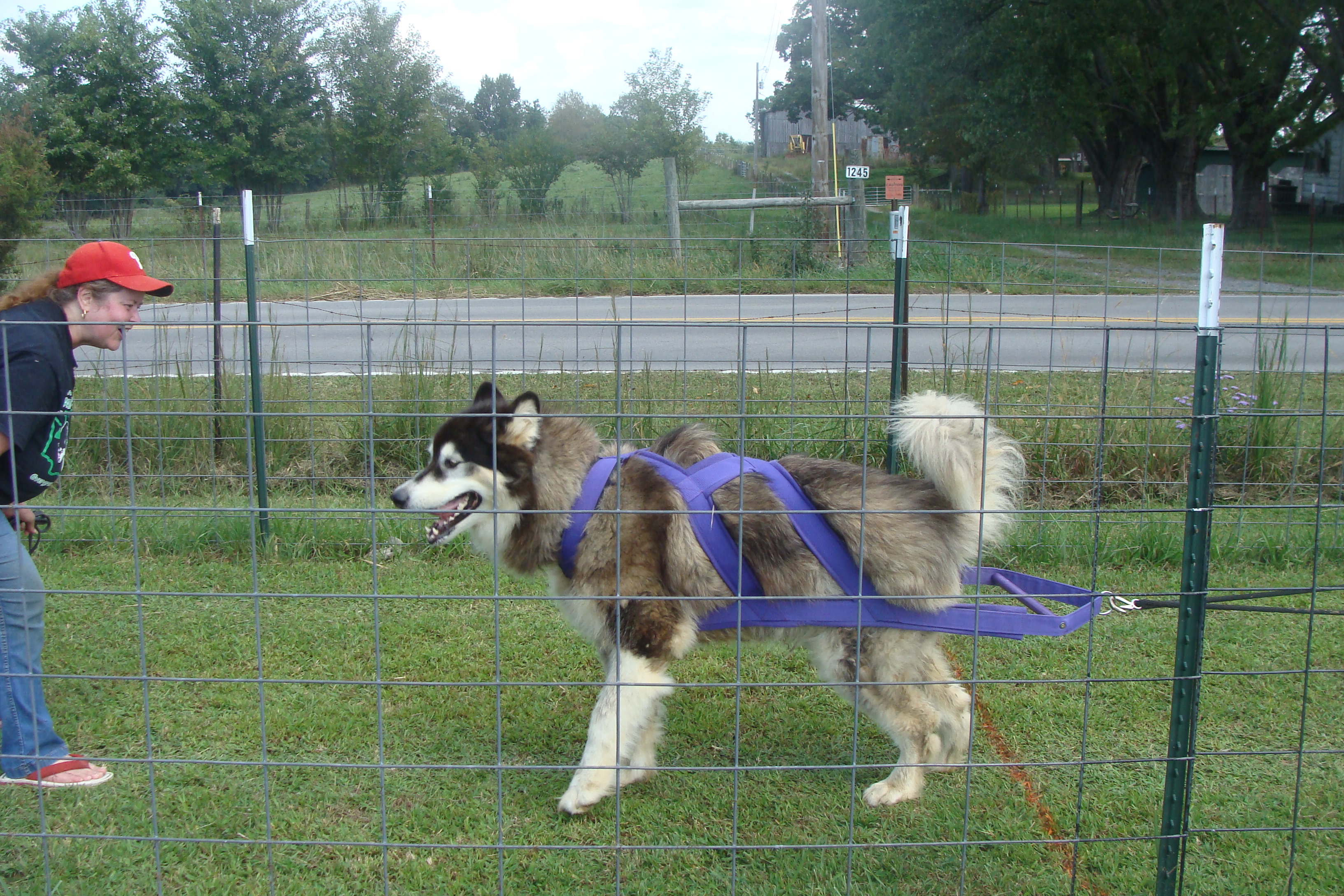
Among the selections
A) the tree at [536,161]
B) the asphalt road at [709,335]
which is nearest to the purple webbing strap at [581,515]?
the asphalt road at [709,335]

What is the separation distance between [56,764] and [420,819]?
4.72ft

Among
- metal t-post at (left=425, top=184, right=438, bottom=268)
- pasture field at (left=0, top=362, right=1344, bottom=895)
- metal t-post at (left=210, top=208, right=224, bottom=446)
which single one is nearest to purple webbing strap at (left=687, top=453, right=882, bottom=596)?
pasture field at (left=0, top=362, right=1344, bottom=895)

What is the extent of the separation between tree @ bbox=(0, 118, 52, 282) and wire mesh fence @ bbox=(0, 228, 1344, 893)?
20.2 ft

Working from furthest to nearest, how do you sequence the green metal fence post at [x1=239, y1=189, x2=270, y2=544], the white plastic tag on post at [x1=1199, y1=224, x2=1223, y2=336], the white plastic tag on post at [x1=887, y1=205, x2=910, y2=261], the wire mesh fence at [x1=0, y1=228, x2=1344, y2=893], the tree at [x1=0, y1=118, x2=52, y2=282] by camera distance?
1. the tree at [x1=0, y1=118, x2=52, y2=282]
2. the white plastic tag on post at [x1=887, y1=205, x2=910, y2=261]
3. the green metal fence post at [x1=239, y1=189, x2=270, y2=544]
4. the wire mesh fence at [x1=0, y1=228, x2=1344, y2=893]
5. the white plastic tag on post at [x1=1199, y1=224, x2=1223, y2=336]

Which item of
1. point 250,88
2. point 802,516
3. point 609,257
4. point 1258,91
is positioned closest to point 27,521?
point 802,516

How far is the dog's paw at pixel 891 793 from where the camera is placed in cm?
372

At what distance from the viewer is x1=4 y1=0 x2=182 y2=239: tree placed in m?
23.8

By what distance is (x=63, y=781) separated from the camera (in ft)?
11.8

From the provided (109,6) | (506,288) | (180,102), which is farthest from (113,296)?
(109,6)

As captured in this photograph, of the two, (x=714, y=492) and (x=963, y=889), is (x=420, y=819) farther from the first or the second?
(x=963, y=889)

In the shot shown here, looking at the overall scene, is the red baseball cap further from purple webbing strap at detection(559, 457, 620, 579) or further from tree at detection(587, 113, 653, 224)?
tree at detection(587, 113, 653, 224)

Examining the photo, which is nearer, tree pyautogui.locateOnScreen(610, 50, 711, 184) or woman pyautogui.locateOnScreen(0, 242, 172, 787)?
woman pyautogui.locateOnScreen(0, 242, 172, 787)

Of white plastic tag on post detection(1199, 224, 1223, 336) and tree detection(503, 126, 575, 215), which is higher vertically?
tree detection(503, 126, 575, 215)

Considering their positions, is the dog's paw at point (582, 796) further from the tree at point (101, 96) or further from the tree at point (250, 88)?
the tree at point (250, 88)
